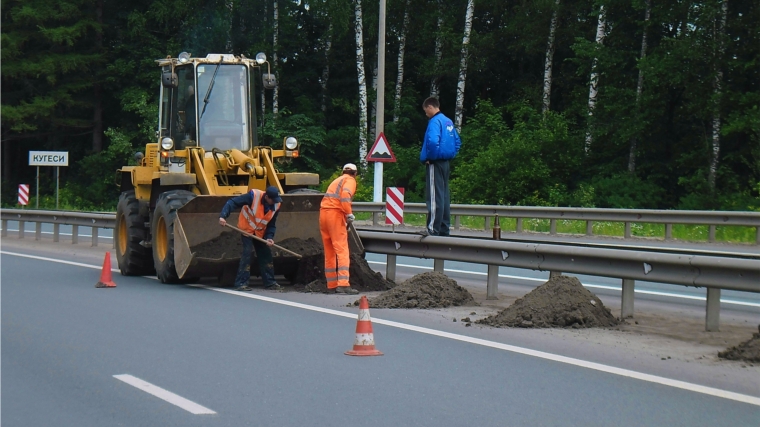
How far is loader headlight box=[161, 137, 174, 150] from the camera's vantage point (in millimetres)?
Answer: 15141

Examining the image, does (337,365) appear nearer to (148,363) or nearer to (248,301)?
(148,363)

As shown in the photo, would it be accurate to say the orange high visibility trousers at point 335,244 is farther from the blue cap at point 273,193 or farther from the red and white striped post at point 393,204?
the red and white striped post at point 393,204

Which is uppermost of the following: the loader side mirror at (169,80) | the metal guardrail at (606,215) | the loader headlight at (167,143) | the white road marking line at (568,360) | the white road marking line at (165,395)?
the loader side mirror at (169,80)

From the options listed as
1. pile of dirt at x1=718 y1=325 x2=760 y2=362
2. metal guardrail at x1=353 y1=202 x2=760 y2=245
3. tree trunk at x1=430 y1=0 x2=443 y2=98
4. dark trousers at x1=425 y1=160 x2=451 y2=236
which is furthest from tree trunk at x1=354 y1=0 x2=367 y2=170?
pile of dirt at x1=718 y1=325 x2=760 y2=362

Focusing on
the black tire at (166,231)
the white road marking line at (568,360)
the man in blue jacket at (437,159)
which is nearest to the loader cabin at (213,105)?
the black tire at (166,231)

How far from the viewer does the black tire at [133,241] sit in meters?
15.9

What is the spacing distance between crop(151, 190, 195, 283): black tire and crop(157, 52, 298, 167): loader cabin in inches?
31.3

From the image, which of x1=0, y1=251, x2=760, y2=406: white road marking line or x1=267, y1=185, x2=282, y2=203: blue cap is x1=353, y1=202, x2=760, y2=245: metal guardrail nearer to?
x1=267, y1=185, x2=282, y2=203: blue cap

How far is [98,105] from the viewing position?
48.0 metres

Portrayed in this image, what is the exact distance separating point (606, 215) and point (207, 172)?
1100 cm

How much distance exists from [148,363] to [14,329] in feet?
8.25

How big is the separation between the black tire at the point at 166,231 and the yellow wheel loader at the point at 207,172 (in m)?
0.01

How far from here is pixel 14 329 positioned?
33.9 ft

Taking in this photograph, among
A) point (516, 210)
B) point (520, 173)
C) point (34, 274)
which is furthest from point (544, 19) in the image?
point (34, 274)
